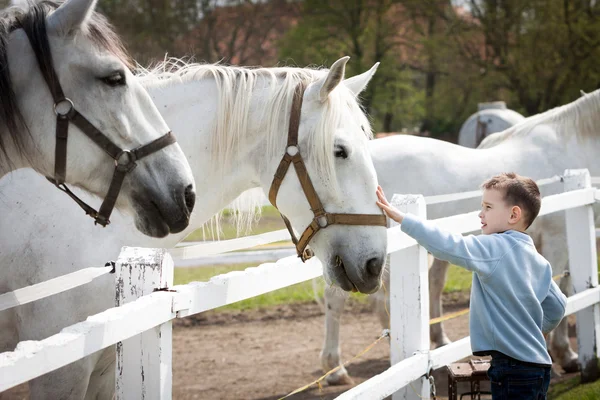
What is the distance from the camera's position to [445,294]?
7.71m

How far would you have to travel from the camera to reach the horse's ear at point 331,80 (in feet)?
8.67

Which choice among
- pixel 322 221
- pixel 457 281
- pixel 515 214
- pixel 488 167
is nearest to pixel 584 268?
pixel 488 167

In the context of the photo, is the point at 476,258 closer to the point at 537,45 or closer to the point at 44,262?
the point at 44,262

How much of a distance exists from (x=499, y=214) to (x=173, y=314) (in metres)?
1.28

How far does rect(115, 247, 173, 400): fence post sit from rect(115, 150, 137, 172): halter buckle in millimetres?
282

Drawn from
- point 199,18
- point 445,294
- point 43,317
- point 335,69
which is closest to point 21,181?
point 43,317

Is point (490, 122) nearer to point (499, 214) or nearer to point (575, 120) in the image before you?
point (575, 120)

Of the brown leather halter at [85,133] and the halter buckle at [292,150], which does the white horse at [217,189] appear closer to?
the halter buckle at [292,150]

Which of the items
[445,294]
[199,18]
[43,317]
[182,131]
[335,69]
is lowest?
[445,294]

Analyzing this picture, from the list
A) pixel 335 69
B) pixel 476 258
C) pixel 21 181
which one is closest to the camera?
pixel 476 258

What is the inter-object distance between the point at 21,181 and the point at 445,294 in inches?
230

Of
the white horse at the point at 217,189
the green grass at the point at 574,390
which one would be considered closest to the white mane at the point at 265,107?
the white horse at the point at 217,189

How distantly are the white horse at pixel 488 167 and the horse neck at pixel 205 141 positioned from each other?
247 cm

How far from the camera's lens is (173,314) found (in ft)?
6.58
